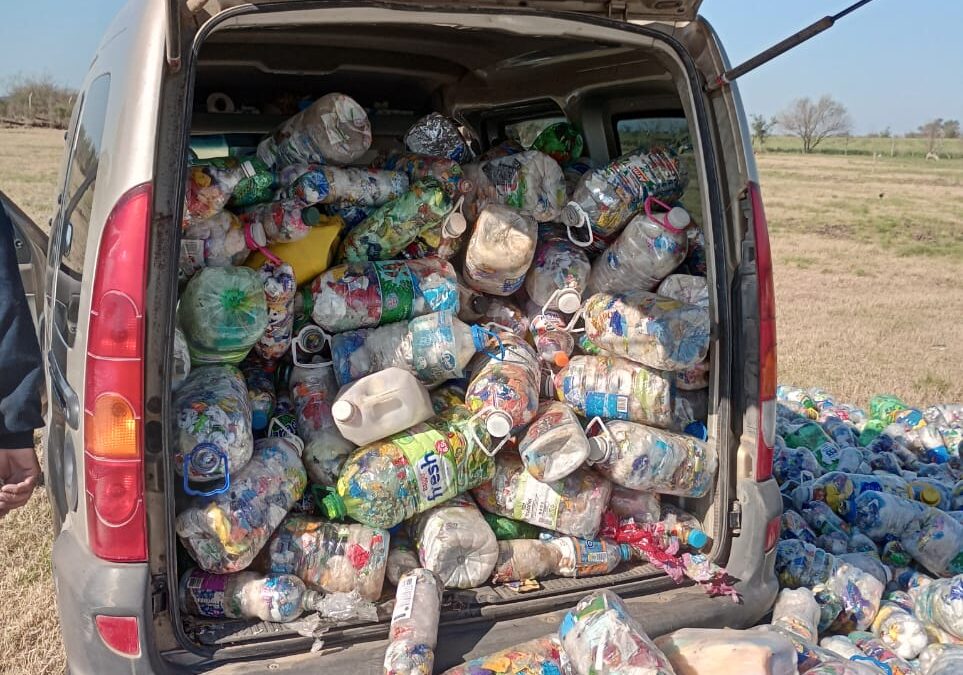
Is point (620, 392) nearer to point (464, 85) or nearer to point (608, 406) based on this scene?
point (608, 406)

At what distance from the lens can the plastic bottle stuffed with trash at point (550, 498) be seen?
2711 millimetres

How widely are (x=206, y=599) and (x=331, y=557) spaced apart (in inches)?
14.3

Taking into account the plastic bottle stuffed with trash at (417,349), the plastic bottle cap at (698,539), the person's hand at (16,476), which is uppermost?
the plastic bottle stuffed with trash at (417,349)

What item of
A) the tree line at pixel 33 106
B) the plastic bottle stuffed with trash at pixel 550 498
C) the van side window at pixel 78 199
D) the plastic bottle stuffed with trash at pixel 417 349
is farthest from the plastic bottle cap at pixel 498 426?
the tree line at pixel 33 106

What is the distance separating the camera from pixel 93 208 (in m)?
1.99

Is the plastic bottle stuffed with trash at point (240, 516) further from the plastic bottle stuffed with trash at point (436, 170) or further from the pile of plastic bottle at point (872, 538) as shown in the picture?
the pile of plastic bottle at point (872, 538)

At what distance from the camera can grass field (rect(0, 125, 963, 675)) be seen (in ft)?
11.1

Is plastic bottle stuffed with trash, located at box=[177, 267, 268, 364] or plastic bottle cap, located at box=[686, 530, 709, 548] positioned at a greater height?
plastic bottle stuffed with trash, located at box=[177, 267, 268, 364]

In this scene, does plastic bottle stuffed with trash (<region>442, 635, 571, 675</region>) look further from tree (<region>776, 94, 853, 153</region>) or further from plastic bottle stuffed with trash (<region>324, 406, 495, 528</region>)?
tree (<region>776, 94, 853, 153</region>)

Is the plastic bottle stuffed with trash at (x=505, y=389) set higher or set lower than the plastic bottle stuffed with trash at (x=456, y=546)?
higher

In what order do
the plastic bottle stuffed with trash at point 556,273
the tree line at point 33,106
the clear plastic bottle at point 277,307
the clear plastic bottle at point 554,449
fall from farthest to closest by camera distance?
the tree line at point 33,106 < the plastic bottle stuffed with trash at point 556,273 < the clear plastic bottle at point 277,307 < the clear plastic bottle at point 554,449

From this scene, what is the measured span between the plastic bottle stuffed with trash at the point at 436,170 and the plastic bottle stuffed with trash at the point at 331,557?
4.58 feet

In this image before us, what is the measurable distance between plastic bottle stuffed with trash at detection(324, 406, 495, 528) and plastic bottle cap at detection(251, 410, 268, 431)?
1.08 ft

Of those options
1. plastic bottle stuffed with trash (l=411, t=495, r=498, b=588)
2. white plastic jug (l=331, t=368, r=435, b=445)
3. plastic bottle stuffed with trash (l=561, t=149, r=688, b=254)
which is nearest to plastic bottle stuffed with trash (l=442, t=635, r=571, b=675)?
plastic bottle stuffed with trash (l=411, t=495, r=498, b=588)
